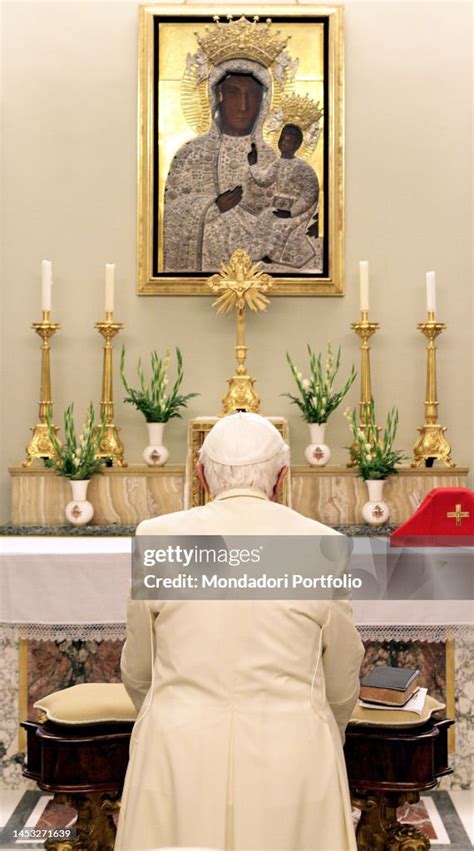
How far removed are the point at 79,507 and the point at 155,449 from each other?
22.7 inches

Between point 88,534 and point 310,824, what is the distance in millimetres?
3333

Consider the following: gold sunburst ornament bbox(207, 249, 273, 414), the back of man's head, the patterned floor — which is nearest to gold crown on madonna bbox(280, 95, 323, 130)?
gold sunburst ornament bbox(207, 249, 273, 414)

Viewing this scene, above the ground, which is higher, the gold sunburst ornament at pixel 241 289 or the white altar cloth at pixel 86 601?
the gold sunburst ornament at pixel 241 289

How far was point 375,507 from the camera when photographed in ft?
19.9

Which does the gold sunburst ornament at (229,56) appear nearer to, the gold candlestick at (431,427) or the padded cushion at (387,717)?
the gold candlestick at (431,427)

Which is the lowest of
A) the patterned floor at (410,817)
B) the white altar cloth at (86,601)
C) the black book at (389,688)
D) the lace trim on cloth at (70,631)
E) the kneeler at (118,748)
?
the patterned floor at (410,817)

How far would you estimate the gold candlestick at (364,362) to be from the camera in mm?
6496

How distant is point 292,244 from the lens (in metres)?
6.80

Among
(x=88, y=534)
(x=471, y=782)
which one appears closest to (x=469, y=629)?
(x=471, y=782)

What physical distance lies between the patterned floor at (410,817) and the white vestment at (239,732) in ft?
7.09

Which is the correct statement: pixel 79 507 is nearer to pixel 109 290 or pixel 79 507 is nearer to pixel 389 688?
pixel 109 290

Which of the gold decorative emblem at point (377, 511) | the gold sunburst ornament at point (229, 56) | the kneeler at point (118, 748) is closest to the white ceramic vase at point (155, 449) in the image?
the gold decorative emblem at point (377, 511)

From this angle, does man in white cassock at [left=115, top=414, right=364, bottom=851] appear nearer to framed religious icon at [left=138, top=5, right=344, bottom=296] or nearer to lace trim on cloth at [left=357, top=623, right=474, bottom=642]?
lace trim on cloth at [left=357, top=623, right=474, bottom=642]

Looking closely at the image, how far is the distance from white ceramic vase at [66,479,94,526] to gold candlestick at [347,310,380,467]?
1575 millimetres
